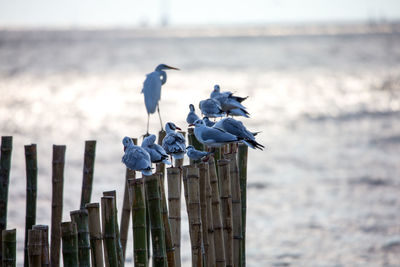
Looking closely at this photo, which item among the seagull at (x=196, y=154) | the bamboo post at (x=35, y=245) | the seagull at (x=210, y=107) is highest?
the seagull at (x=210, y=107)

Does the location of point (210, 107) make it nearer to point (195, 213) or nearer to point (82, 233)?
point (195, 213)

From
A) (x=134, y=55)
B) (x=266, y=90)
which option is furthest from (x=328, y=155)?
(x=134, y=55)

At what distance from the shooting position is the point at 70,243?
493 cm

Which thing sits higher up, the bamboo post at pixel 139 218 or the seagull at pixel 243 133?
the seagull at pixel 243 133

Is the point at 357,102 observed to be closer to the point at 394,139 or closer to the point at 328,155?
the point at 394,139

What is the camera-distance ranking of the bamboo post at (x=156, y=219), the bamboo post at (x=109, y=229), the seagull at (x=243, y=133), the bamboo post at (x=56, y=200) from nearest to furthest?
the bamboo post at (x=156, y=219), the bamboo post at (x=109, y=229), the seagull at (x=243, y=133), the bamboo post at (x=56, y=200)

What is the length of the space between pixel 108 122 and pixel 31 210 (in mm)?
17229

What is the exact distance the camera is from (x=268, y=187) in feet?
49.1

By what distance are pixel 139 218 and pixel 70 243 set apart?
0.56 meters

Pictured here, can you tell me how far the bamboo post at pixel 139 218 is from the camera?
5.12 m

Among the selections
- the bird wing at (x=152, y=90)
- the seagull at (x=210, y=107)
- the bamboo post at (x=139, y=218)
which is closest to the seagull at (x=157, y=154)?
the bamboo post at (x=139, y=218)

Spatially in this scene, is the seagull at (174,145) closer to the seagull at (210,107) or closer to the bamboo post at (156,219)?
the bamboo post at (156,219)

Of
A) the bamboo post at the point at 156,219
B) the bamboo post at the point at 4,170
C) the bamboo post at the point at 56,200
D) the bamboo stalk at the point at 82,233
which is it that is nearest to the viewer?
the bamboo stalk at the point at 82,233

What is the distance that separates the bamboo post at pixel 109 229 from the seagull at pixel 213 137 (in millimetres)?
1427
